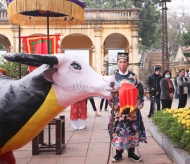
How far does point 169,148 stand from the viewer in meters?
4.92

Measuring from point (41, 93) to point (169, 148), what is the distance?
3434 millimetres

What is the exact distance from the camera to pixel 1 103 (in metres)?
2.00

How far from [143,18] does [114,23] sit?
7.91 metres

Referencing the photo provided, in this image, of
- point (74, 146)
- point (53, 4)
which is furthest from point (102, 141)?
point (53, 4)

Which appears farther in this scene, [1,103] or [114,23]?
[114,23]

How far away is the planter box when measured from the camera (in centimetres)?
406

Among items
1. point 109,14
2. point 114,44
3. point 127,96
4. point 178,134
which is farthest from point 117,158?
point 114,44

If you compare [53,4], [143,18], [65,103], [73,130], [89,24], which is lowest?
[73,130]

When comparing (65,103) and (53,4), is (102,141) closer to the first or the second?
(53,4)

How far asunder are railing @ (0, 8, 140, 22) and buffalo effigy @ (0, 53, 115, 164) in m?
16.5

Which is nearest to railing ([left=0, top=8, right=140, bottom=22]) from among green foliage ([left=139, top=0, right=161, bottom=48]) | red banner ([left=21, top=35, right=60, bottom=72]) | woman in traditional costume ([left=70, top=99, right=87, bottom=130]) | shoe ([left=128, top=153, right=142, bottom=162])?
green foliage ([left=139, top=0, right=161, bottom=48])

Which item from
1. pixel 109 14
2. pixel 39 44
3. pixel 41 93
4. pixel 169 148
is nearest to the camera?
pixel 41 93

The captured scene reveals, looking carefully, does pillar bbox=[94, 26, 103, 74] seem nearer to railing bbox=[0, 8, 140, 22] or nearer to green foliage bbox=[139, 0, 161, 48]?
railing bbox=[0, 8, 140, 22]

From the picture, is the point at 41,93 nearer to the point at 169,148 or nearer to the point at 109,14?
the point at 169,148
